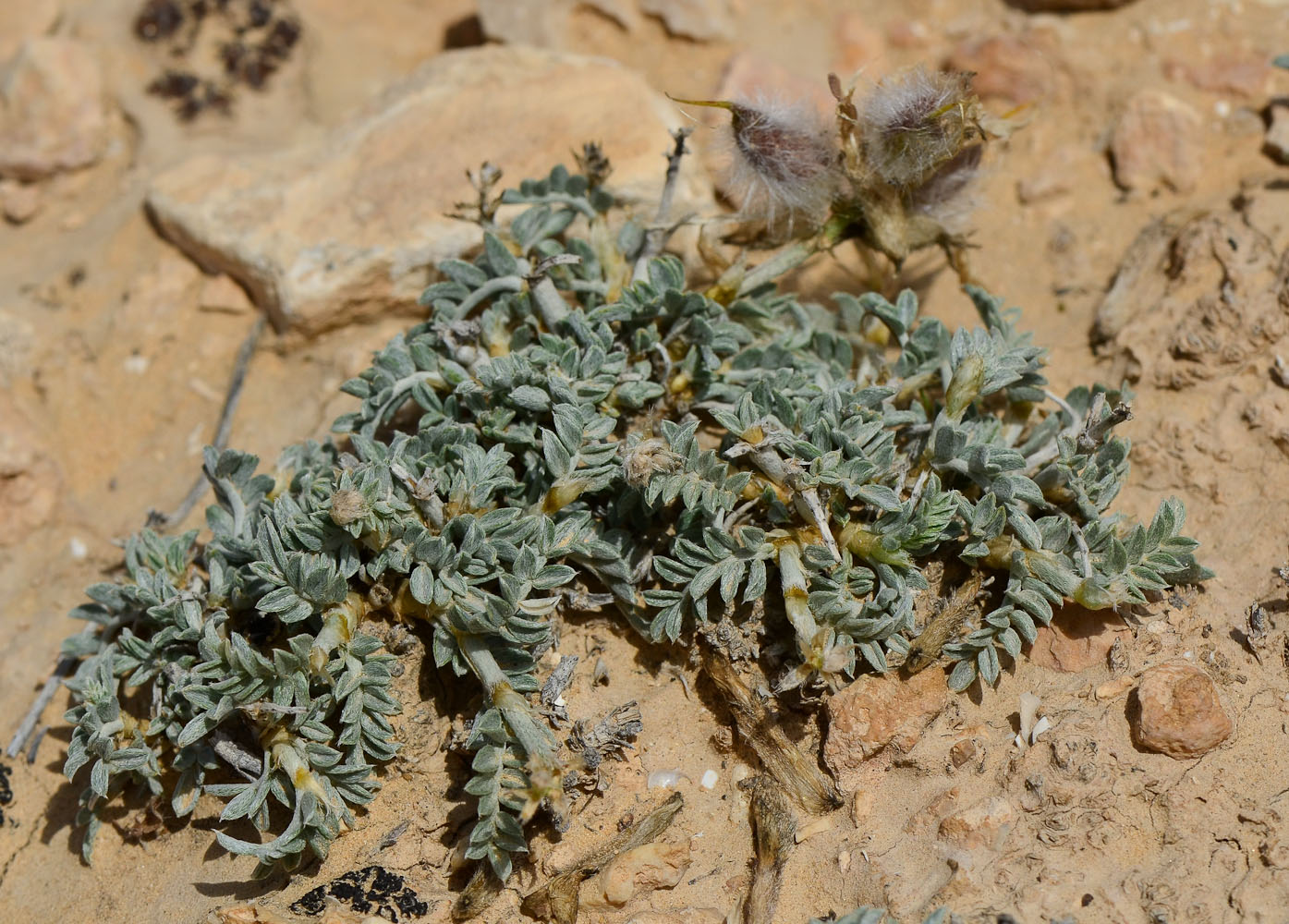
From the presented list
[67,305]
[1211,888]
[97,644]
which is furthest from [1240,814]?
[67,305]

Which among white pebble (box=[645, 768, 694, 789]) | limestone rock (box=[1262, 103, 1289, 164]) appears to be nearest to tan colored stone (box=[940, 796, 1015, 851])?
white pebble (box=[645, 768, 694, 789])

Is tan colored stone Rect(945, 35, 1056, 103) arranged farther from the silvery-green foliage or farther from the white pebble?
the white pebble

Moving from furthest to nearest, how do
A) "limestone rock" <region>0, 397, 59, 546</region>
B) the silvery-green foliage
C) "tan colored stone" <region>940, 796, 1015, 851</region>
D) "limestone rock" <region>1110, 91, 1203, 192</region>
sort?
1. "limestone rock" <region>1110, 91, 1203, 192</region>
2. "limestone rock" <region>0, 397, 59, 546</region>
3. the silvery-green foliage
4. "tan colored stone" <region>940, 796, 1015, 851</region>

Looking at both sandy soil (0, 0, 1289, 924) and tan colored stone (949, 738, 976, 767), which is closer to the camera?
sandy soil (0, 0, 1289, 924)

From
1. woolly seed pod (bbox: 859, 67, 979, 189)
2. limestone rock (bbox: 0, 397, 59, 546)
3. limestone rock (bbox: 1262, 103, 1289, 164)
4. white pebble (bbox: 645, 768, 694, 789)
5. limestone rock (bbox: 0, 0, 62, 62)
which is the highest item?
woolly seed pod (bbox: 859, 67, 979, 189)

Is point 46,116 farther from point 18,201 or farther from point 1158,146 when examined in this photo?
point 1158,146

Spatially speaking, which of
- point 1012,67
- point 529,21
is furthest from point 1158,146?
point 529,21
